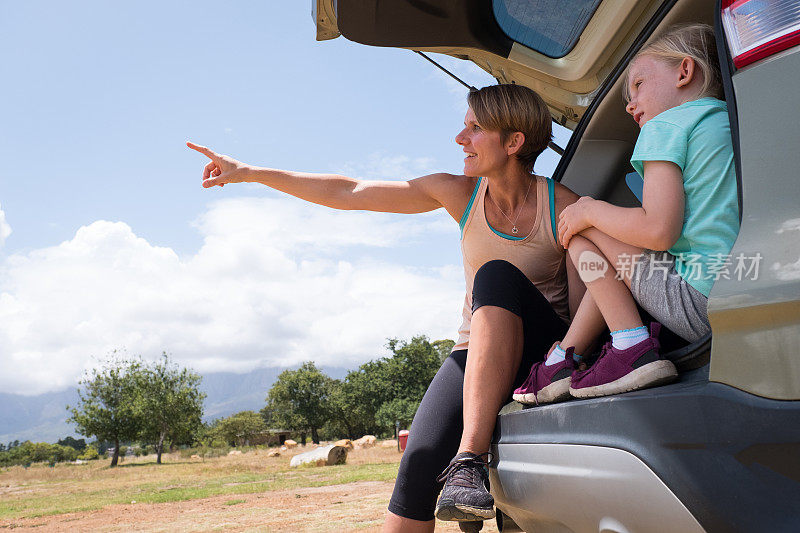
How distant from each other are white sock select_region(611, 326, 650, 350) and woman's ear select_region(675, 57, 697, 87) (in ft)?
1.84

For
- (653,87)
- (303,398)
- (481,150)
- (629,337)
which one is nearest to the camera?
(629,337)

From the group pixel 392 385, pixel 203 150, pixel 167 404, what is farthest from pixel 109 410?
pixel 203 150

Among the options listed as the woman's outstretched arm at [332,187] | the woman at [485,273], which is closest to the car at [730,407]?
the woman at [485,273]

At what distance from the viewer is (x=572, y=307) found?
2027 mm

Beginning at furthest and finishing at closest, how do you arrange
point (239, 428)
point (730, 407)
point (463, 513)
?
point (239, 428), point (463, 513), point (730, 407)

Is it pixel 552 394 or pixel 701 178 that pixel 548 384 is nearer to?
pixel 552 394

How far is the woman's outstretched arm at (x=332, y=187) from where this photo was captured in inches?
98.3

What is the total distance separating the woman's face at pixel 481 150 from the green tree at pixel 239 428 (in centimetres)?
6724

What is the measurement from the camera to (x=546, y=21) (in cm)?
265

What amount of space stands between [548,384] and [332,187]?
138 centimetres

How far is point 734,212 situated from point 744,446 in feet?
1.59

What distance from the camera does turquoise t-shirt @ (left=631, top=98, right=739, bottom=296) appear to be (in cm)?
117

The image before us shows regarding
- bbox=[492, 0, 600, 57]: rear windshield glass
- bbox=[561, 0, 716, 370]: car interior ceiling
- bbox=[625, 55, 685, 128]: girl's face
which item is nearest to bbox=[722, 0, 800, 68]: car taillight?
bbox=[625, 55, 685, 128]: girl's face

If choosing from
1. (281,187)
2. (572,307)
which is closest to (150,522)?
(281,187)
